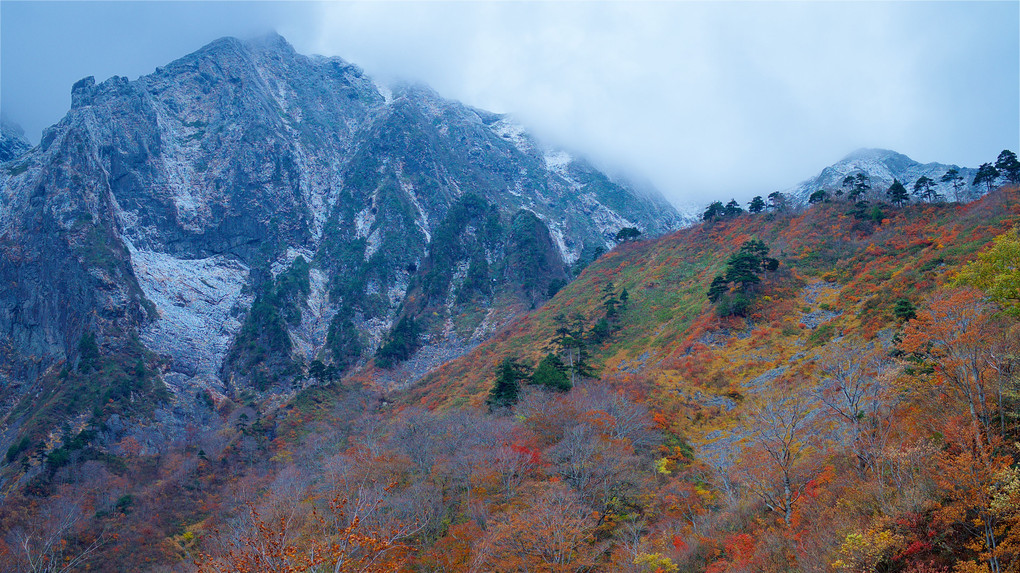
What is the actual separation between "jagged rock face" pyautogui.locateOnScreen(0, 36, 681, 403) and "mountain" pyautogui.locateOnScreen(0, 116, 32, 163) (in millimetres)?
50562

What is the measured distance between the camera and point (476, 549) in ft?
80.7

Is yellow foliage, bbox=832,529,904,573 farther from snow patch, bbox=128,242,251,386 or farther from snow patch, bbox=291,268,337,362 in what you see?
snow patch, bbox=128,242,251,386

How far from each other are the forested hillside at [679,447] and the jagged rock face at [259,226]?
3222 cm

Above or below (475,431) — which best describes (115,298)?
above

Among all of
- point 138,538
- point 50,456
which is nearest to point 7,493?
point 50,456

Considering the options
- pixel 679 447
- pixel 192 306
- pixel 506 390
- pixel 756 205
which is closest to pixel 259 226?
pixel 192 306

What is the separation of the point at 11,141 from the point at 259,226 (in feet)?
408

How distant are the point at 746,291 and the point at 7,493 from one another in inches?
3896

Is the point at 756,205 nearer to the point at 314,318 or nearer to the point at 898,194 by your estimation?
the point at 898,194

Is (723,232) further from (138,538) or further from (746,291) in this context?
(138,538)

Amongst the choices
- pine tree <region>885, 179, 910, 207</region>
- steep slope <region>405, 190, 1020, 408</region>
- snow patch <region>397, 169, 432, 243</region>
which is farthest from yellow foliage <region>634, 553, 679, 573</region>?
snow patch <region>397, 169, 432, 243</region>

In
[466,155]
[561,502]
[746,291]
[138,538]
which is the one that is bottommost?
[138,538]

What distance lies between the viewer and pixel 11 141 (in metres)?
181

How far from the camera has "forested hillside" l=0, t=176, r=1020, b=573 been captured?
1684 centimetres
